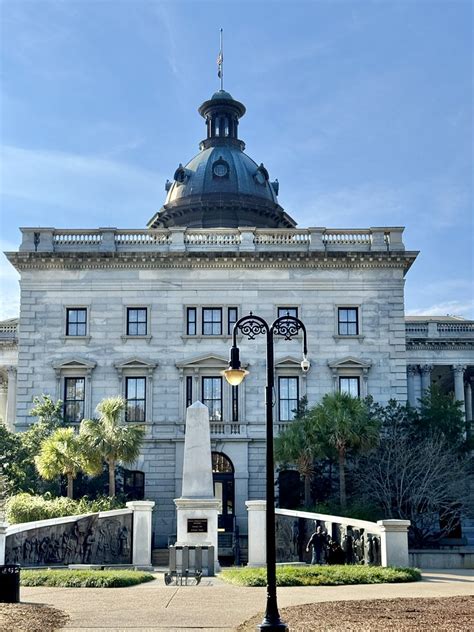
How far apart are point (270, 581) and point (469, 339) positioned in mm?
50244

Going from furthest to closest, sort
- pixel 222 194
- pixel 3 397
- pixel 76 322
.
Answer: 1. pixel 3 397
2. pixel 222 194
3. pixel 76 322

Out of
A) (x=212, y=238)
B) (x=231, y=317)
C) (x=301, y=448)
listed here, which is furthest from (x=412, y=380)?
(x=301, y=448)

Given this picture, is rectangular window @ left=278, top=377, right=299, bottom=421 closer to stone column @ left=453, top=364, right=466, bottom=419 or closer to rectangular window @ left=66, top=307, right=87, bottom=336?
rectangular window @ left=66, top=307, right=87, bottom=336

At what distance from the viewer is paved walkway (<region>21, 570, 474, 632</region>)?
17.0m

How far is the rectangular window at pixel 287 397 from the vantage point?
47469 mm

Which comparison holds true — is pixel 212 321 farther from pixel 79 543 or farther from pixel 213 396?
pixel 79 543

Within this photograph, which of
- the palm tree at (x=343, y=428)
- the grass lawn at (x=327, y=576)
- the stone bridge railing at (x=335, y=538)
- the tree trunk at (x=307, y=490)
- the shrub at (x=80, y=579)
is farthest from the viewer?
the tree trunk at (x=307, y=490)

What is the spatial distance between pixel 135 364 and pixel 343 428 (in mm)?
12826

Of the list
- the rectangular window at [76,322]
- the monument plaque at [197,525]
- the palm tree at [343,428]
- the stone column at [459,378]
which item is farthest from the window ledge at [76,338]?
the stone column at [459,378]

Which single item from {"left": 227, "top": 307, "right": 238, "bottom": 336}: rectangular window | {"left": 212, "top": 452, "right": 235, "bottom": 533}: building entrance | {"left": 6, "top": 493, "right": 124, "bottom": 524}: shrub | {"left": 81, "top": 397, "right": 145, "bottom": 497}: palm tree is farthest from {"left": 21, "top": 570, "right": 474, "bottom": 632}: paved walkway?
{"left": 227, "top": 307, "right": 238, "bottom": 336}: rectangular window

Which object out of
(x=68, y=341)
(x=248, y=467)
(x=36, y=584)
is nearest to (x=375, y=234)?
(x=248, y=467)

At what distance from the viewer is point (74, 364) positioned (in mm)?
47312

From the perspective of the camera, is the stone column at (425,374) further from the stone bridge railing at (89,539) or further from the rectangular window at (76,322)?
the stone bridge railing at (89,539)

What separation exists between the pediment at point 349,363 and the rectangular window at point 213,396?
5.85m
